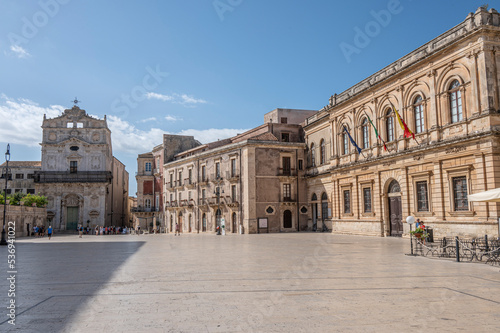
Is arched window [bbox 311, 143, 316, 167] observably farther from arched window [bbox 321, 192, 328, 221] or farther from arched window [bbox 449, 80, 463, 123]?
arched window [bbox 449, 80, 463, 123]

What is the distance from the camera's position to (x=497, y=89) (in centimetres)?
2098

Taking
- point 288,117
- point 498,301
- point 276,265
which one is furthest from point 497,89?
point 288,117

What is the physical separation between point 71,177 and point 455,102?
5176 centimetres

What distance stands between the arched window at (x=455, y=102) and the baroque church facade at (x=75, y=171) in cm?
4838

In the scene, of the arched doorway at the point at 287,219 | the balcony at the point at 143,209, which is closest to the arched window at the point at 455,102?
the arched doorway at the point at 287,219

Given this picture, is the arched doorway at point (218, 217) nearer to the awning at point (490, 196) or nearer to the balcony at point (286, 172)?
the balcony at point (286, 172)

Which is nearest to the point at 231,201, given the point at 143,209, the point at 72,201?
the point at 143,209

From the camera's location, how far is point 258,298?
802cm

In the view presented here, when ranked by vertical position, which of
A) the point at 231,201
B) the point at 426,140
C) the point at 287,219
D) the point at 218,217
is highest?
the point at 426,140

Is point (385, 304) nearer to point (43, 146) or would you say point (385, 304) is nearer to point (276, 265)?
point (276, 265)

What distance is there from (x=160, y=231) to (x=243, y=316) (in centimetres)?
5352

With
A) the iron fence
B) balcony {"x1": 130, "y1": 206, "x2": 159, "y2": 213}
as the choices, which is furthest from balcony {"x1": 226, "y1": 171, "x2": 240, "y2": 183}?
the iron fence

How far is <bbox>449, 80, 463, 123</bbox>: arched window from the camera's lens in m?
22.7

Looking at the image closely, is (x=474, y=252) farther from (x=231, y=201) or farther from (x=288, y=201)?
(x=231, y=201)
